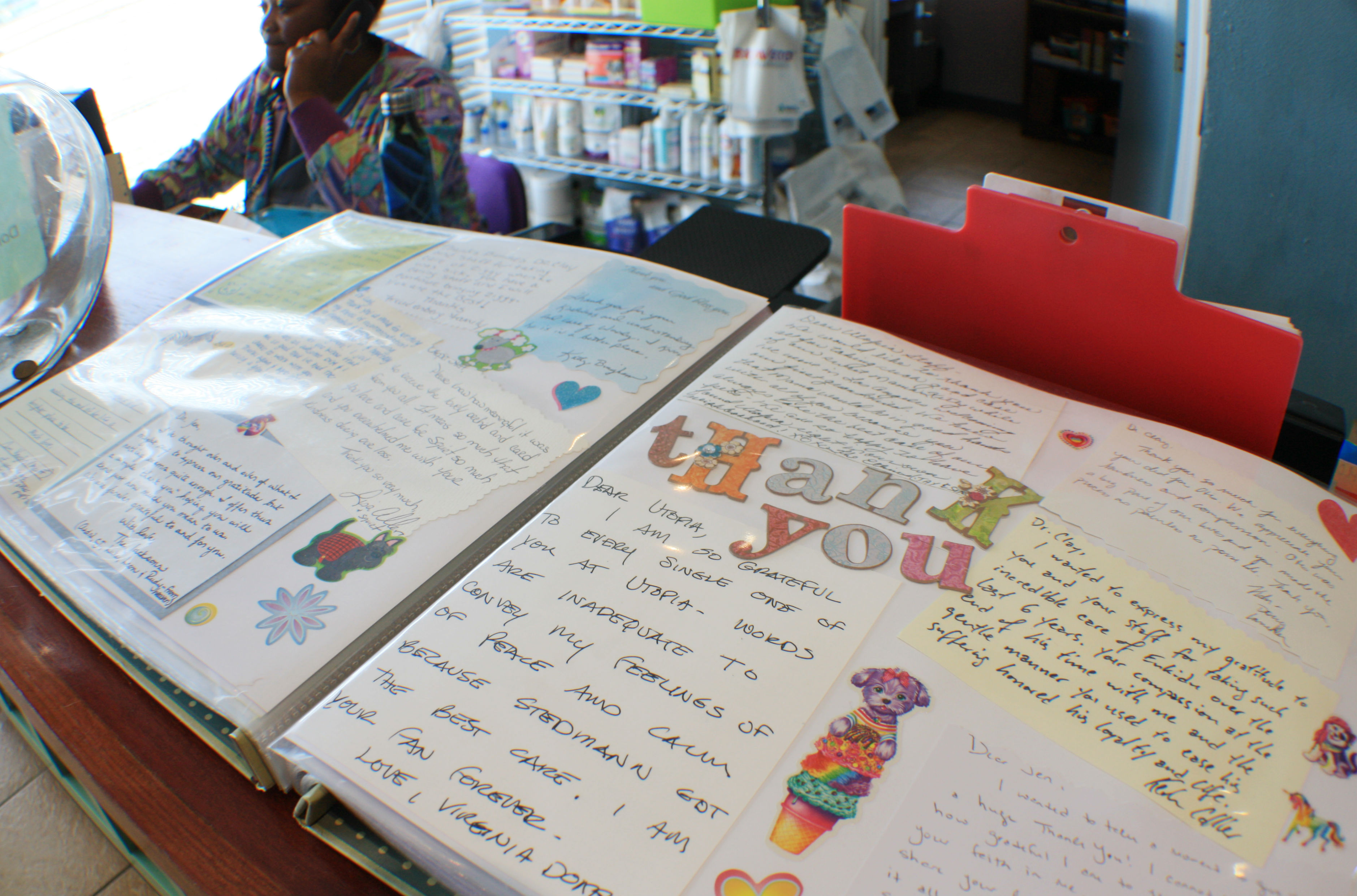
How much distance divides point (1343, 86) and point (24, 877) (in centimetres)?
179

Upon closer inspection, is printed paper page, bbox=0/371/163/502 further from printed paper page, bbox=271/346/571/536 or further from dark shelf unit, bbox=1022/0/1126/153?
dark shelf unit, bbox=1022/0/1126/153

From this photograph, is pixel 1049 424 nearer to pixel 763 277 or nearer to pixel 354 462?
pixel 763 277

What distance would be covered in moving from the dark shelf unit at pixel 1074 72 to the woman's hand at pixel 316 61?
11.1 ft

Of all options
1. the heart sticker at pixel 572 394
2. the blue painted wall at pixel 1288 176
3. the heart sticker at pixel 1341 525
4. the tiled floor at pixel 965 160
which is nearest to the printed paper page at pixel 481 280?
the heart sticker at pixel 572 394

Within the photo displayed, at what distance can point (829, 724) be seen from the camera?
0.44m

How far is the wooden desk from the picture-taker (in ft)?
1.47

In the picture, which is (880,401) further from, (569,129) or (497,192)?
(569,129)

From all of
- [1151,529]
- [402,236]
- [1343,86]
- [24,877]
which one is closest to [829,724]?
[1151,529]

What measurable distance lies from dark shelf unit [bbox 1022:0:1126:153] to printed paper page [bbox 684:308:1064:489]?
370 centimetres

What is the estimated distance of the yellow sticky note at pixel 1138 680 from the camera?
40 centimetres

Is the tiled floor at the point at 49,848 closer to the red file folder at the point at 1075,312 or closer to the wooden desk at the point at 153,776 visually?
the wooden desk at the point at 153,776

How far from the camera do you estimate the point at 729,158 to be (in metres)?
2.66

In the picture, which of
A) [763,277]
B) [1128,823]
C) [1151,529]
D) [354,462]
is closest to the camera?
[1128,823]

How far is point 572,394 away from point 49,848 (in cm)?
61
